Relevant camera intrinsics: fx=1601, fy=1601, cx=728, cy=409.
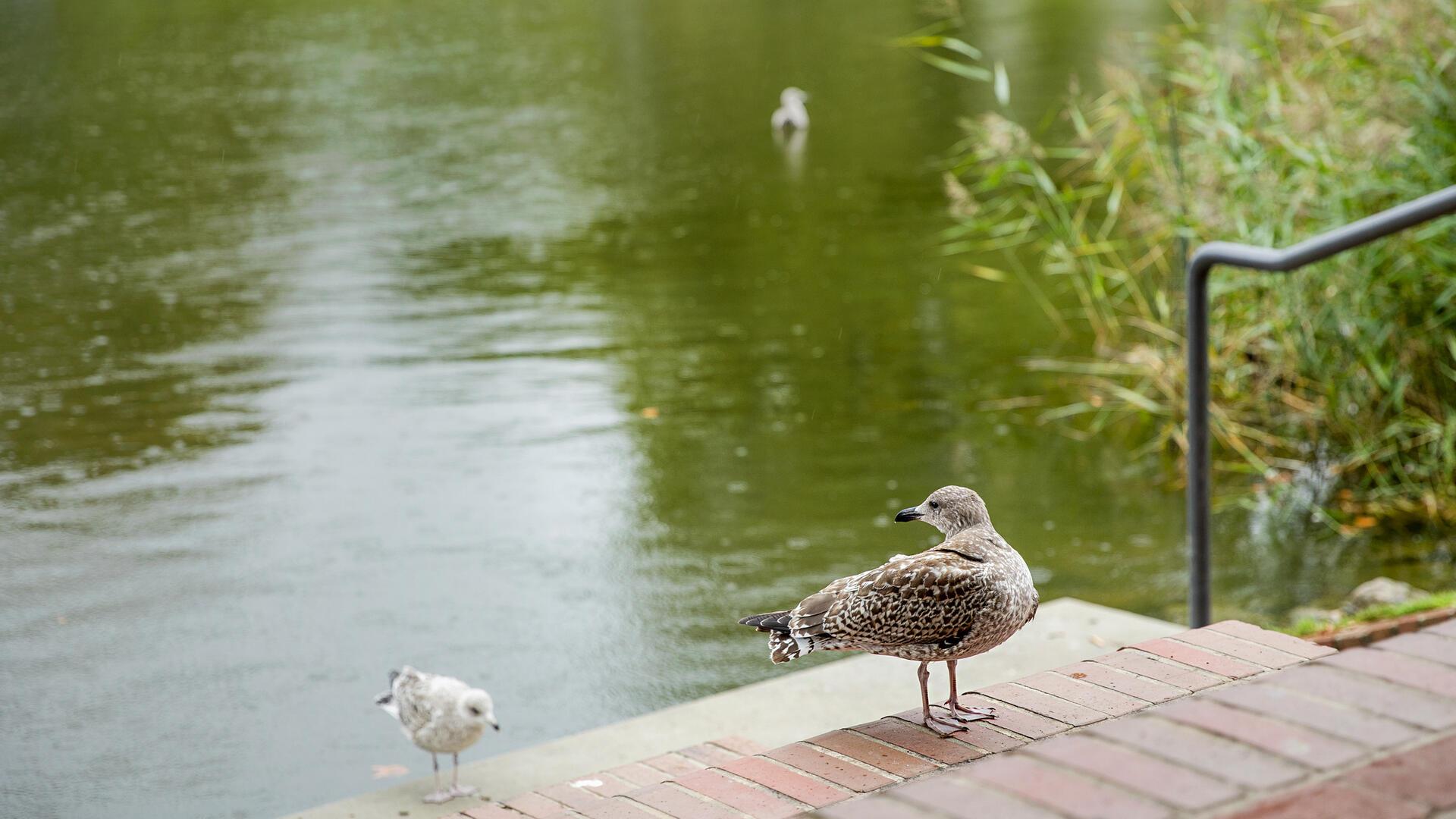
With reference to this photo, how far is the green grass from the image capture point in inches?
224

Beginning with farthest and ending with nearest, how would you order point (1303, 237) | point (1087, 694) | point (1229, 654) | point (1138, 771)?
point (1303, 237)
point (1229, 654)
point (1087, 694)
point (1138, 771)

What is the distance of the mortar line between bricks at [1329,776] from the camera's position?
2.16 m

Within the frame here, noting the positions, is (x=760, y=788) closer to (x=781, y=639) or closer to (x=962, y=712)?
(x=781, y=639)

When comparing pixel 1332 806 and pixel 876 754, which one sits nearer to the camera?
pixel 1332 806

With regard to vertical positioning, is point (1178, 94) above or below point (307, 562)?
above

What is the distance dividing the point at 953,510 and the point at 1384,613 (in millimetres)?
A: 2853

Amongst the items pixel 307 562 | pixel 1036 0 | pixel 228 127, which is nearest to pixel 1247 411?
pixel 307 562

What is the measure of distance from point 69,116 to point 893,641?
21.1 metres

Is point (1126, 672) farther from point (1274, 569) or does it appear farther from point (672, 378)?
point (672, 378)

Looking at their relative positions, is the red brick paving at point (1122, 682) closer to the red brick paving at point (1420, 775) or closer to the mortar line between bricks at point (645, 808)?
the mortar line between bricks at point (645, 808)

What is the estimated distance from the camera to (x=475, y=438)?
9.20 m

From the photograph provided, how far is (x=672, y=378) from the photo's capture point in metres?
10.2

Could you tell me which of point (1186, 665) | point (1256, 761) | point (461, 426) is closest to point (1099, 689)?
point (1186, 665)

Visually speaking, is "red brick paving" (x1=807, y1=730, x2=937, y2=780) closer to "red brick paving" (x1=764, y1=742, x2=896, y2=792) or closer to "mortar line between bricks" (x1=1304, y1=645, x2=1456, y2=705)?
"red brick paving" (x1=764, y1=742, x2=896, y2=792)
